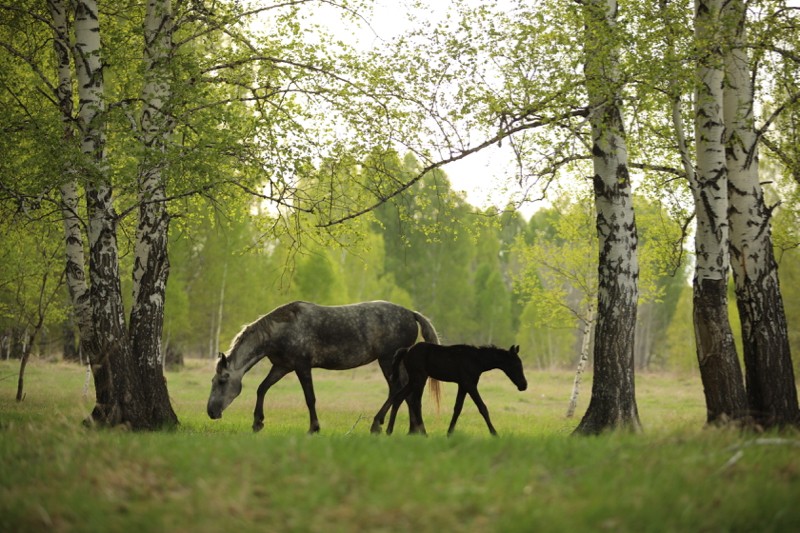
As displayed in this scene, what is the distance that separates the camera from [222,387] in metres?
14.1

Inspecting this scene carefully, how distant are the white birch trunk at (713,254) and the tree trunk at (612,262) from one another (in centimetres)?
111

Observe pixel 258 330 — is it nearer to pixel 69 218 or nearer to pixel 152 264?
pixel 152 264

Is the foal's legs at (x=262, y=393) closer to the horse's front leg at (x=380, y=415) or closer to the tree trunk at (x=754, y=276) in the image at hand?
the horse's front leg at (x=380, y=415)

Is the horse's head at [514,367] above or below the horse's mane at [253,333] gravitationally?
below

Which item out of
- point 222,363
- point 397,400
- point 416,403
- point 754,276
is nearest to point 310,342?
point 222,363

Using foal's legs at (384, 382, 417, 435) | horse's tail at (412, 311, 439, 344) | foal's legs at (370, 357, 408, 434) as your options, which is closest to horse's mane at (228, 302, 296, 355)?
foal's legs at (370, 357, 408, 434)

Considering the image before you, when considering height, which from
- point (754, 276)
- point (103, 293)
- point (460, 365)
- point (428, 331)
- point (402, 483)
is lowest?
point (402, 483)

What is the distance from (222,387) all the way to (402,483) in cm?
873

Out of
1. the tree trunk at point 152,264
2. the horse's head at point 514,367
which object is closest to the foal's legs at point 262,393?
the tree trunk at point 152,264

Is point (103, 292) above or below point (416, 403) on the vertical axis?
above

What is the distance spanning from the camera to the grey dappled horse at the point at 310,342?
14.1 m

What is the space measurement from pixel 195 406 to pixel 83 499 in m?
17.8

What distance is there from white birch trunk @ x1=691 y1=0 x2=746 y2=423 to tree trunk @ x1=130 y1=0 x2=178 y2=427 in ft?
28.6

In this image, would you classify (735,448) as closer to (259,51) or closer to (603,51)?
(603,51)
